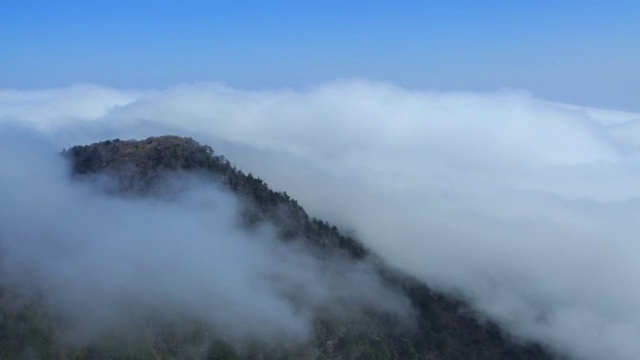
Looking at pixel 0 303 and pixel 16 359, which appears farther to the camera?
pixel 0 303

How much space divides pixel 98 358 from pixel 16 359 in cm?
2146

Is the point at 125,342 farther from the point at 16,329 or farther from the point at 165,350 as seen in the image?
the point at 16,329

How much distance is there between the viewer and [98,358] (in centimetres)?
18838

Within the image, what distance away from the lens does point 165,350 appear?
649 ft

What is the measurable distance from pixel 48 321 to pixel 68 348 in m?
15.1

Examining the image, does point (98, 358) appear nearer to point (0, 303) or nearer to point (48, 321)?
point (48, 321)

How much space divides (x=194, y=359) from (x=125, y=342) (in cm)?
2114

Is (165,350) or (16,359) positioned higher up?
(165,350)

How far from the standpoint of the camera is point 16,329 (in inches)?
7485

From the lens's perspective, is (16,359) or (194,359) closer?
(16,359)

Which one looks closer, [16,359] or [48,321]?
[16,359]

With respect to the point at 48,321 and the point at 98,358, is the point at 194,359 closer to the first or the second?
the point at 98,358

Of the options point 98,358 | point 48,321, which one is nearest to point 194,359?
point 98,358

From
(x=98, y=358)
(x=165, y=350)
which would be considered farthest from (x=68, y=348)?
(x=165, y=350)
